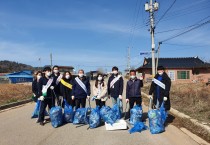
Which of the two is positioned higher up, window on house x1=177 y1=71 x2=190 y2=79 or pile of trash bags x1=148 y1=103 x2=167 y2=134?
window on house x1=177 y1=71 x2=190 y2=79

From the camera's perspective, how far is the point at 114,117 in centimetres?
871

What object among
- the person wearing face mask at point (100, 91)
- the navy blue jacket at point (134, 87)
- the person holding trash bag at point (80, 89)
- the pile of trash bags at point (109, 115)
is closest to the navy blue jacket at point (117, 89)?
the person wearing face mask at point (100, 91)

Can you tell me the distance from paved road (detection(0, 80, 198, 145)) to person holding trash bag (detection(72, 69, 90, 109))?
3.50ft

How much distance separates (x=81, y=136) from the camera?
7.76m

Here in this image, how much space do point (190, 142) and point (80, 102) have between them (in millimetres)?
4325

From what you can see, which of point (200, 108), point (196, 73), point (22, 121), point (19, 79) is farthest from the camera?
point (19, 79)

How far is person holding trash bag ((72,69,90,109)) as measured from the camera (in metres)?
9.89

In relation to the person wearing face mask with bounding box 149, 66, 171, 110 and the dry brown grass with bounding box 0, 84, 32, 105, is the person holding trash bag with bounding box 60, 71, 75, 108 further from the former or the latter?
the dry brown grass with bounding box 0, 84, 32, 105

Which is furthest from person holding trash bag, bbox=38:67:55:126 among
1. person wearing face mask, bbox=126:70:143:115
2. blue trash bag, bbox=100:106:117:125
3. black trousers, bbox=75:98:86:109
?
person wearing face mask, bbox=126:70:143:115

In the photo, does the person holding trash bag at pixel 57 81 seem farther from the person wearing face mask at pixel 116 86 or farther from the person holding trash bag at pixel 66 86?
the person wearing face mask at pixel 116 86

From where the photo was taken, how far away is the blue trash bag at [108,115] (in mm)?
8625

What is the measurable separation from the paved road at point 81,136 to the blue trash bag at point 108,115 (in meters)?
0.32

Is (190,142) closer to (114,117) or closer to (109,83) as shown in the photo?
(114,117)

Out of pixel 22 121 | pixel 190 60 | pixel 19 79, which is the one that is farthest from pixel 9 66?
pixel 22 121
